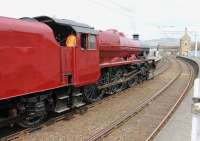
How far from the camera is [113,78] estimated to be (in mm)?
14898

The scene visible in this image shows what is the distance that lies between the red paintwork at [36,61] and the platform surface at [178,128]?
3373mm

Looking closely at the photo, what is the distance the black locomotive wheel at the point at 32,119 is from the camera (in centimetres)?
876

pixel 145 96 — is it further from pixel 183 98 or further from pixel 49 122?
pixel 49 122

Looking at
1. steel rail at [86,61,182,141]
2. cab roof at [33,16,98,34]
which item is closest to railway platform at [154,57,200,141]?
steel rail at [86,61,182,141]

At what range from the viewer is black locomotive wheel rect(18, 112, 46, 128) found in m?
8.76

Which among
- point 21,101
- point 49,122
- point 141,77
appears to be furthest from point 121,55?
point 21,101

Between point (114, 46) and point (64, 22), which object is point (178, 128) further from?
point (114, 46)

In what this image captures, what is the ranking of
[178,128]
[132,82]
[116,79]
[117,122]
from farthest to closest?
1. [132,82]
2. [116,79]
3. [117,122]
4. [178,128]

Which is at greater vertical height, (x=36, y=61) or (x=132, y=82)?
(x=36, y=61)

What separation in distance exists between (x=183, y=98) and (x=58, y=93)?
6824 millimetres

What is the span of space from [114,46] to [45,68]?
23.6 feet


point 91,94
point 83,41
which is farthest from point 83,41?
point 91,94

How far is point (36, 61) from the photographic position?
27.7 feet

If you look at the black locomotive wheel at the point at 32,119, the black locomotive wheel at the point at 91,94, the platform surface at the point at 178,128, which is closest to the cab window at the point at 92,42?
the black locomotive wheel at the point at 91,94
